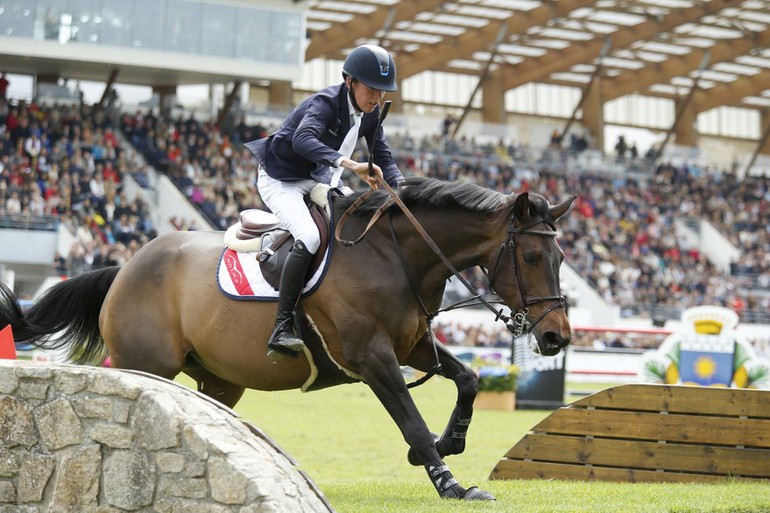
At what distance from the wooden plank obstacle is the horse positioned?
1.50 metres

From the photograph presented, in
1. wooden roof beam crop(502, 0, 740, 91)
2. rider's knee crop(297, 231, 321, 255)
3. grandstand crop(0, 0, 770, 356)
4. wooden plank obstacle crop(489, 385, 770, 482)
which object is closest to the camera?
rider's knee crop(297, 231, 321, 255)

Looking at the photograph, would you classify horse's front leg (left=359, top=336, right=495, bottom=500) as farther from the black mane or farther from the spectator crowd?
the spectator crowd

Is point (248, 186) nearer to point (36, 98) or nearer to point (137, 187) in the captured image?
point (137, 187)

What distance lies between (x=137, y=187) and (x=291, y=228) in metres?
23.1

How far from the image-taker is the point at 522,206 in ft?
19.7

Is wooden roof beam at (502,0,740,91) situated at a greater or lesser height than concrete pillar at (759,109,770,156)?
greater

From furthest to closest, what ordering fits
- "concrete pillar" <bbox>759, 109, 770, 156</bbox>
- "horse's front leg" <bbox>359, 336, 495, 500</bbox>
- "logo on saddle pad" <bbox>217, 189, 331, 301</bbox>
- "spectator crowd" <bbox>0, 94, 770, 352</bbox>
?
"concrete pillar" <bbox>759, 109, 770, 156</bbox>
"spectator crowd" <bbox>0, 94, 770, 352</bbox>
"logo on saddle pad" <bbox>217, 189, 331, 301</bbox>
"horse's front leg" <bbox>359, 336, 495, 500</bbox>

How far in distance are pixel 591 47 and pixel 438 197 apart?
37.5 m

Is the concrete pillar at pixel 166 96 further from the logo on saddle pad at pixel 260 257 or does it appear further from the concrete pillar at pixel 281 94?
the logo on saddle pad at pixel 260 257

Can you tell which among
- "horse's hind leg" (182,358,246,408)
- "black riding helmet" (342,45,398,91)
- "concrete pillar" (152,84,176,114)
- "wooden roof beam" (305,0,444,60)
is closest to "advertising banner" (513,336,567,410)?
"horse's hind leg" (182,358,246,408)

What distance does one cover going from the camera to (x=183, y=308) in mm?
6754

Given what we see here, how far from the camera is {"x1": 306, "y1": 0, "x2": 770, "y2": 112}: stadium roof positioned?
37219 millimetres

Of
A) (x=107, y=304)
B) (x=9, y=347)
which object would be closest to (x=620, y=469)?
(x=107, y=304)

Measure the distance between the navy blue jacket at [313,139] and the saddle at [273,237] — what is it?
0.25m
